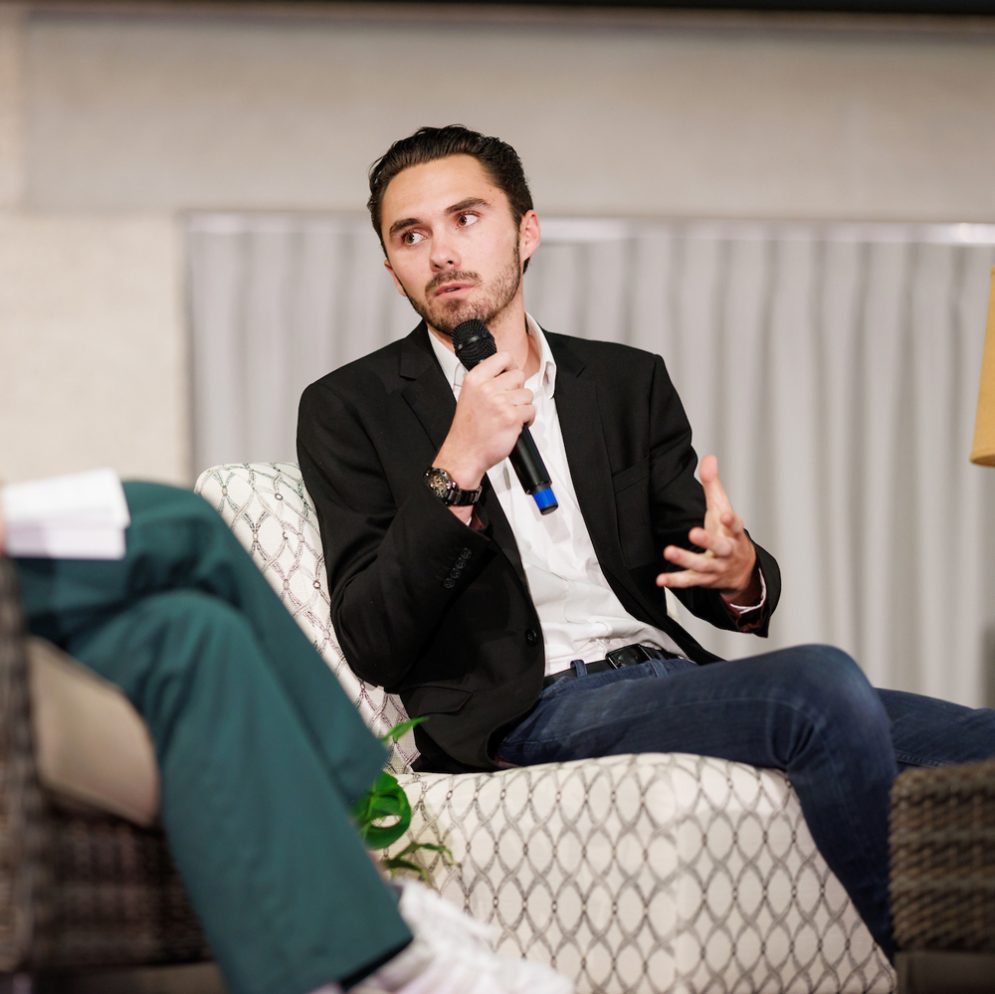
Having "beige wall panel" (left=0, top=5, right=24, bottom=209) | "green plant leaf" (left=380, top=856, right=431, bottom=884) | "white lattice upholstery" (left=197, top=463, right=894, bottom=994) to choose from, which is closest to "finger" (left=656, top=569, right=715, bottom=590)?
"white lattice upholstery" (left=197, top=463, right=894, bottom=994)

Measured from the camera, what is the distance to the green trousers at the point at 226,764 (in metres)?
1.10

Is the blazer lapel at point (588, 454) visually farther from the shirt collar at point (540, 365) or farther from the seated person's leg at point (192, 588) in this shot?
the seated person's leg at point (192, 588)

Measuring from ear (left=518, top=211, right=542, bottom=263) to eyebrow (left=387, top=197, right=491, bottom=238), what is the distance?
115 mm

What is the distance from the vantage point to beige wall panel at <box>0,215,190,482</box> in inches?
161

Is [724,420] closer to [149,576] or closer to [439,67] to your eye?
[439,67]

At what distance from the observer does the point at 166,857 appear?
47.6 inches

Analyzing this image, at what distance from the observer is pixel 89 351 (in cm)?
411

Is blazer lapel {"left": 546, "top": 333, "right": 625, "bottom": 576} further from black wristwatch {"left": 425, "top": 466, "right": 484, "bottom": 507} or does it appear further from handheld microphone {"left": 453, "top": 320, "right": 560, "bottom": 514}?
black wristwatch {"left": 425, "top": 466, "right": 484, "bottom": 507}

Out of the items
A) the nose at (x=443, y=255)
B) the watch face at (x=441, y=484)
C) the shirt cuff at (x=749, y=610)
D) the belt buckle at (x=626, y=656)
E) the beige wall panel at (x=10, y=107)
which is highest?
the beige wall panel at (x=10, y=107)

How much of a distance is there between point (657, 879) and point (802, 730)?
0.25m

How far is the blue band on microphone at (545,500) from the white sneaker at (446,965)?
2.16 ft

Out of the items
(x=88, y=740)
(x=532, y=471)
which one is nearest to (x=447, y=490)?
(x=532, y=471)

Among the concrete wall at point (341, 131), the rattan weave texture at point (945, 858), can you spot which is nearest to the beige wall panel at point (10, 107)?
the concrete wall at point (341, 131)

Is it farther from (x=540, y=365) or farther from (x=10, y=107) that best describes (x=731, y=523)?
(x=10, y=107)
